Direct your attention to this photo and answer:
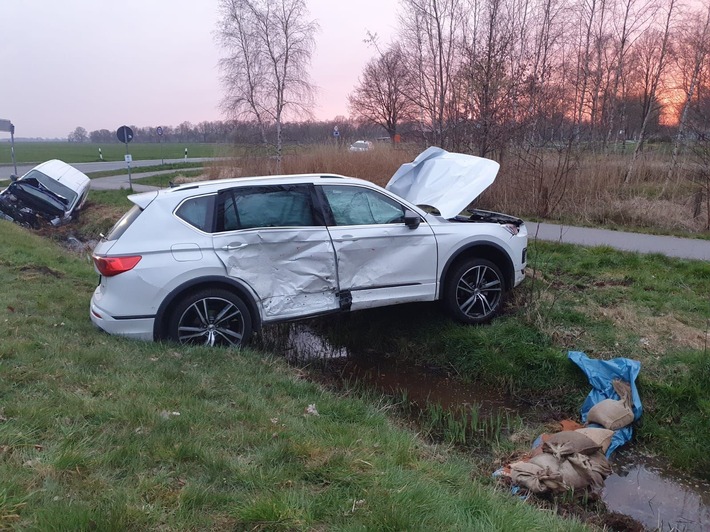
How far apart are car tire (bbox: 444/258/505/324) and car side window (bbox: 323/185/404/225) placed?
964 millimetres

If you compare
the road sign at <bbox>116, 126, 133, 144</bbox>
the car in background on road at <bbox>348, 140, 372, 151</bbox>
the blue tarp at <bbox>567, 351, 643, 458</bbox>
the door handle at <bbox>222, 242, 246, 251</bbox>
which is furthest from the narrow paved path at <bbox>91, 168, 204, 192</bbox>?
the blue tarp at <bbox>567, 351, 643, 458</bbox>

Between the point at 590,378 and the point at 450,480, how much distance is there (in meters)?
Result: 2.53

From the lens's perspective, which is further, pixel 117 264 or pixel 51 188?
pixel 51 188

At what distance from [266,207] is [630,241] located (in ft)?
24.4

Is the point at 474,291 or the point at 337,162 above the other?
the point at 337,162

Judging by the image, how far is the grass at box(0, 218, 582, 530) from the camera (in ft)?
8.66

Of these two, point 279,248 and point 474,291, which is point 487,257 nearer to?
point 474,291

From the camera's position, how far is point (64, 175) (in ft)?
59.2

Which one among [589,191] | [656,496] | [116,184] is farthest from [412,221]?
[116,184]

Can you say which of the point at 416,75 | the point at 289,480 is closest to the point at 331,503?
the point at 289,480

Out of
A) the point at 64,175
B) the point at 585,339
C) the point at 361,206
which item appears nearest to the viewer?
the point at 585,339

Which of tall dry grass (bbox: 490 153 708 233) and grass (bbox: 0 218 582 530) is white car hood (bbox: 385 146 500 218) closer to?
grass (bbox: 0 218 582 530)

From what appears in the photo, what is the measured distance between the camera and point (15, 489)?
8.63 ft

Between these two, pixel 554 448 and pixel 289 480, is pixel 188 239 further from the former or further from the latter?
pixel 554 448
